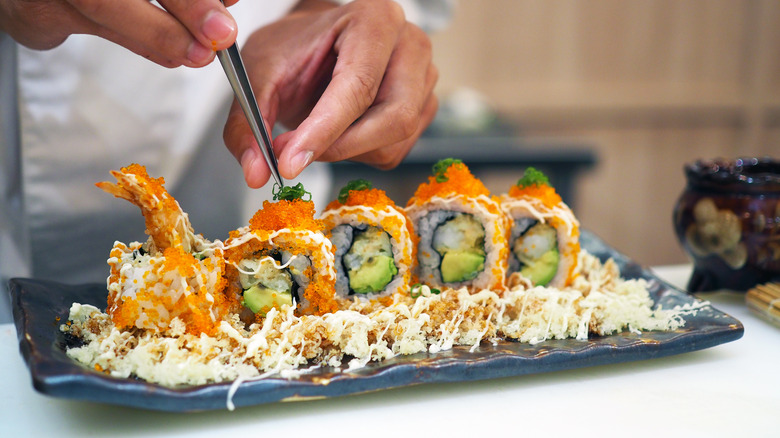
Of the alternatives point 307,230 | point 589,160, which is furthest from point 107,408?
point 589,160

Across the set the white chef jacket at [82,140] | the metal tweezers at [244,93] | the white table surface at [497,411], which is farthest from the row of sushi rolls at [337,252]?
the white chef jacket at [82,140]

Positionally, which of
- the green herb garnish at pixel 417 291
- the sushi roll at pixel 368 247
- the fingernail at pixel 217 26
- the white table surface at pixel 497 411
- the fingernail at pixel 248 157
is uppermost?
the fingernail at pixel 217 26

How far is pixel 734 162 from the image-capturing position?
188 centimetres

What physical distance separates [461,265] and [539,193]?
0.31m

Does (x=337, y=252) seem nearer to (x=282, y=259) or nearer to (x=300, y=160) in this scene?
(x=282, y=259)

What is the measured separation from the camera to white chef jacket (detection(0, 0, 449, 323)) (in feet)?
6.07

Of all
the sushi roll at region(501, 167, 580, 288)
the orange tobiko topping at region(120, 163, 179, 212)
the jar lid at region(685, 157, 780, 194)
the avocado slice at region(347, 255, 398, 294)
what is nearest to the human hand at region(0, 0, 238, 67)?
the orange tobiko topping at region(120, 163, 179, 212)

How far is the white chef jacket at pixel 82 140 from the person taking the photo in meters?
1.85

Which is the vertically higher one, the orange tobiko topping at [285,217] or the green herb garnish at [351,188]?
the green herb garnish at [351,188]

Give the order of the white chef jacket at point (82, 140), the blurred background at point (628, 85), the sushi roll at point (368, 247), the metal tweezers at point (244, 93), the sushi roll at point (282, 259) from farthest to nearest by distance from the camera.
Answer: the blurred background at point (628, 85)
the white chef jacket at point (82, 140)
the sushi roll at point (368, 247)
the sushi roll at point (282, 259)
the metal tweezers at point (244, 93)

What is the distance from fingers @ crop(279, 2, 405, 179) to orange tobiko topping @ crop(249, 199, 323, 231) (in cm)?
8

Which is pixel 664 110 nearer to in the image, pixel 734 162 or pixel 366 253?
pixel 734 162

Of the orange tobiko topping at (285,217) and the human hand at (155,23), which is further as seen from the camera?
the orange tobiko topping at (285,217)

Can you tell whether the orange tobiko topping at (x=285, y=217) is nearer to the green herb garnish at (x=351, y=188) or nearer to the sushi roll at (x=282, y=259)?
the sushi roll at (x=282, y=259)
